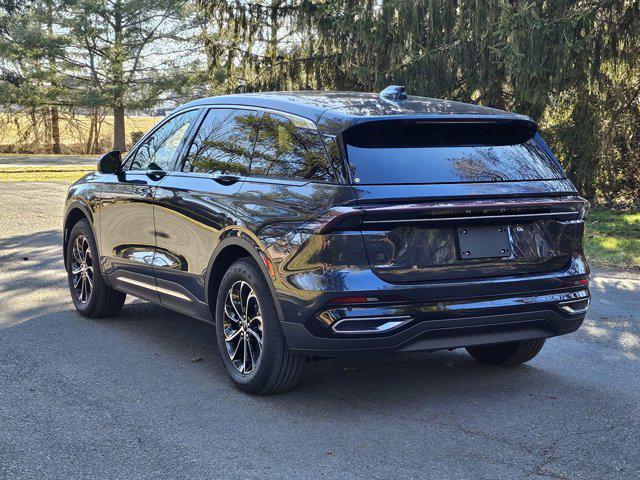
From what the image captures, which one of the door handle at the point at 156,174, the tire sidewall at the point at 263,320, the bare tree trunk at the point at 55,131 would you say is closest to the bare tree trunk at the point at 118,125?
the bare tree trunk at the point at 55,131

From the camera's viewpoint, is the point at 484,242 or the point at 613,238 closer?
the point at 484,242

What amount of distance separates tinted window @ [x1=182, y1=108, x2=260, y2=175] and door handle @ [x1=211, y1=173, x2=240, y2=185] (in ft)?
0.13

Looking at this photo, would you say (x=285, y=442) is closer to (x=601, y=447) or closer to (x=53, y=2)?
(x=601, y=447)

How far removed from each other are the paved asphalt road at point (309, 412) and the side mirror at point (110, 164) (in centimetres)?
123

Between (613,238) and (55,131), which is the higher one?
(613,238)

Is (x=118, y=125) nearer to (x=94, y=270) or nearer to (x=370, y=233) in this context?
(x=94, y=270)

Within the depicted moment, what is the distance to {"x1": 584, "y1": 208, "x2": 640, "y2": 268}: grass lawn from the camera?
35.5ft

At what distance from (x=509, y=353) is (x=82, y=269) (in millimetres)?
3657

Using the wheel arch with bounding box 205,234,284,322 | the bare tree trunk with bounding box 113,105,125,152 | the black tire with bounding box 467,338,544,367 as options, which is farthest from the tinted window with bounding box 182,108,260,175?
the bare tree trunk with bounding box 113,105,125,152

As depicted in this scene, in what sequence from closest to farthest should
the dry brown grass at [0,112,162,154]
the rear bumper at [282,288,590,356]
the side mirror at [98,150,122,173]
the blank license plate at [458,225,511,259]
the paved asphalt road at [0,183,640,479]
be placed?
the paved asphalt road at [0,183,640,479], the rear bumper at [282,288,590,356], the blank license plate at [458,225,511,259], the side mirror at [98,150,122,173], the dry brown grass at [0,112,162,154]

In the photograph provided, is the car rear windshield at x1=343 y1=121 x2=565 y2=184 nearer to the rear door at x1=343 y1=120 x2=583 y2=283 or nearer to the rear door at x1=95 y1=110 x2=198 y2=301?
the rear door at x1=343 y1=120 x2=583 y2=283

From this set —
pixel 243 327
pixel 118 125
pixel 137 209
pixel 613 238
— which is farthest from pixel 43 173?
pixel 243 327

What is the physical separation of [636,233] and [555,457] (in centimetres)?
969

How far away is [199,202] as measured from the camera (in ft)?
19.0
